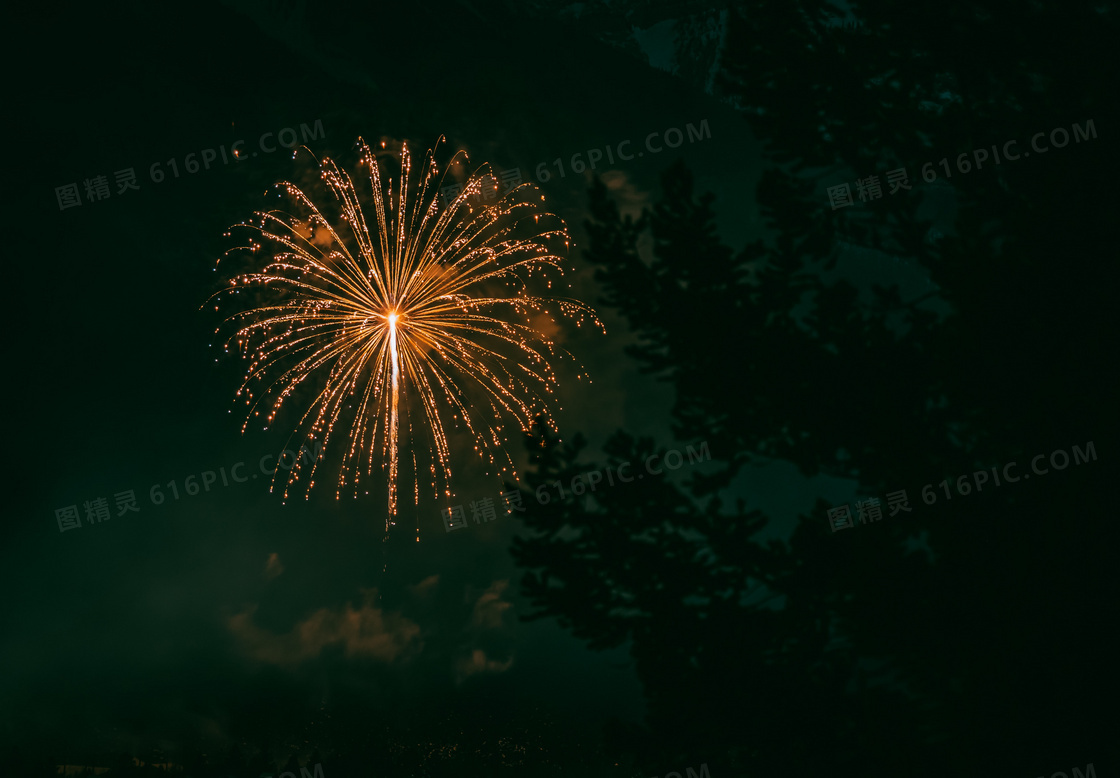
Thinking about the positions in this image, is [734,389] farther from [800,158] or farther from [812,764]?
[812,764]

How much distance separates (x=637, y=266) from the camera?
28.8 feet

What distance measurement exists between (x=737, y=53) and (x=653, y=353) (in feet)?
13.4

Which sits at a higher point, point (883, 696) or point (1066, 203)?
point (1066, 203)

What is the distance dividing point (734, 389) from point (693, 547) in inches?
81.0

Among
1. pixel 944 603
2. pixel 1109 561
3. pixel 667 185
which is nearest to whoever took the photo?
pixel 1109 561

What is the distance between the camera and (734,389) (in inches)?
340

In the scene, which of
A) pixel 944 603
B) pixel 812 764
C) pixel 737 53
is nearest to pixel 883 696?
pixel 812 764

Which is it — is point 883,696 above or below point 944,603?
below

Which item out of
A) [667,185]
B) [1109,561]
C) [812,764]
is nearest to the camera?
[1109,561]

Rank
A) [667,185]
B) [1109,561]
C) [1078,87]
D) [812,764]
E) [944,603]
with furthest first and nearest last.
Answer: [667,185]
[812,764]
[1078,87]
[944,603]
[1109,561]

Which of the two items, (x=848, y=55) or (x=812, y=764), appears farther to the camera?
(x=848, y=55)

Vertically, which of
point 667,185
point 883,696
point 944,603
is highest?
point 667,185

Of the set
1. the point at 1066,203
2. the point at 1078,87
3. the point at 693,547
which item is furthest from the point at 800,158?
the point at 693,547

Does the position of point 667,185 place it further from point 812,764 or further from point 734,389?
point 812,764
